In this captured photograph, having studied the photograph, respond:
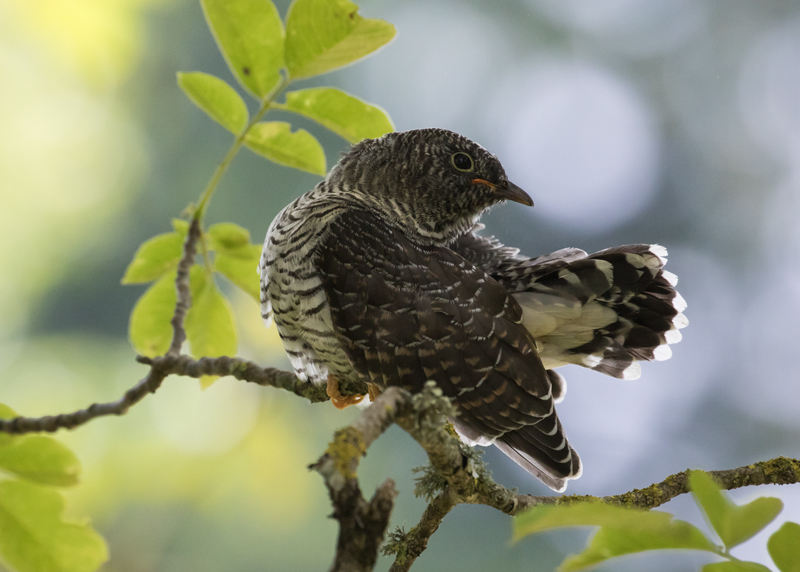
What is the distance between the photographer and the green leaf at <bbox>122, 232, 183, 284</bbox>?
0.81 metres

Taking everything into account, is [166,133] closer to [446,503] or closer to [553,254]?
[553,254]

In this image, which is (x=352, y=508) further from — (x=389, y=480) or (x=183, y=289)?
(x=183, y=289)

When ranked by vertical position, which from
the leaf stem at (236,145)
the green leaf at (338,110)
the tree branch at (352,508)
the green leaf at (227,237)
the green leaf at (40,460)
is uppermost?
the green leaf at (338,110)

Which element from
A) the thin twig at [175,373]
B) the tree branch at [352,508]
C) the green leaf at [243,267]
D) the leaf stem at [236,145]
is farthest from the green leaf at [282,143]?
the tree branch at [352,508]

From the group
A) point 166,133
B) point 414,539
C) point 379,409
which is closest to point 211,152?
point 166,133

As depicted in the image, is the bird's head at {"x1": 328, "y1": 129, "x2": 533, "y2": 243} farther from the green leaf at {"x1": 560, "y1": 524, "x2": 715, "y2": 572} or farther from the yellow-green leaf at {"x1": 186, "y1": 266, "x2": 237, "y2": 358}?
the green leaf at {"x1": 560, "y1": 524, "x2": 715, "y2": 572}

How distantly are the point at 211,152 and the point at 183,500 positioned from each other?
1368 millimetres

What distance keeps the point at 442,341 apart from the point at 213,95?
417mm

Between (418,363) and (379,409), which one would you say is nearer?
(379,409)

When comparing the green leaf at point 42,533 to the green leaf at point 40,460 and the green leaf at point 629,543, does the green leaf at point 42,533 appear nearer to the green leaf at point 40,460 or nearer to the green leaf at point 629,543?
the green leaf at point 40,460

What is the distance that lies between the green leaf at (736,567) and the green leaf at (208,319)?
64 centimetres

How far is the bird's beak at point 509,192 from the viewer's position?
3.36ft

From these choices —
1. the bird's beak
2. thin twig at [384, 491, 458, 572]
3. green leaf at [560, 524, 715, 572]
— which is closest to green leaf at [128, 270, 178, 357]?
thin twig at [384, 491, 458, 572]

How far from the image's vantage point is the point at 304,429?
2.25m
